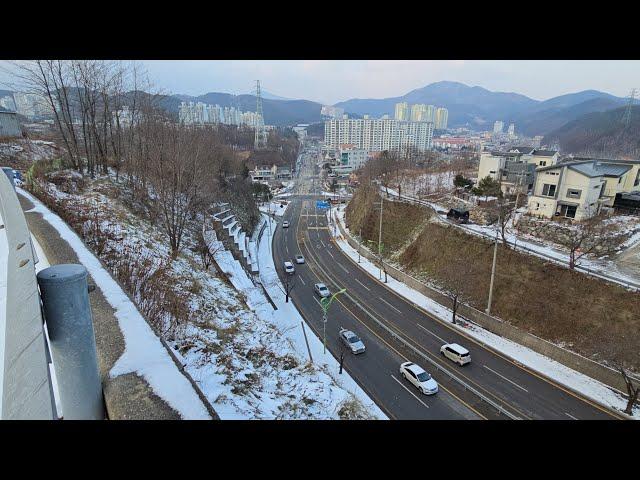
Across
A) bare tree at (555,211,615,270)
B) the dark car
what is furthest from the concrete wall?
the dark car

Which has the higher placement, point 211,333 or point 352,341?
point 211,333

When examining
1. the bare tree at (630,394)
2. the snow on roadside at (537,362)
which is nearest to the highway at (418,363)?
the snow on roadside at (537,362)

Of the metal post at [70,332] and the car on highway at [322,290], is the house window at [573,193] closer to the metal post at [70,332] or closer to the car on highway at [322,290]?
the car on highway at [322,290]

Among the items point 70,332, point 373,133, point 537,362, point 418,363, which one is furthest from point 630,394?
point 373,133

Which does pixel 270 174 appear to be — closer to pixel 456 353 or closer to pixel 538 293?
pixel 538 293

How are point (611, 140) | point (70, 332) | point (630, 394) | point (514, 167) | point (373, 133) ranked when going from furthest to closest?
1. point (373, 133)
2. point (611, 140)
3. point (514, 167)
4. point (630, 394)
5. point (70, 332)

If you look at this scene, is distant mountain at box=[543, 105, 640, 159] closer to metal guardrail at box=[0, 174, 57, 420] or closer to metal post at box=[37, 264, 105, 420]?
metal post at box=[37, 264, 105, 420]
